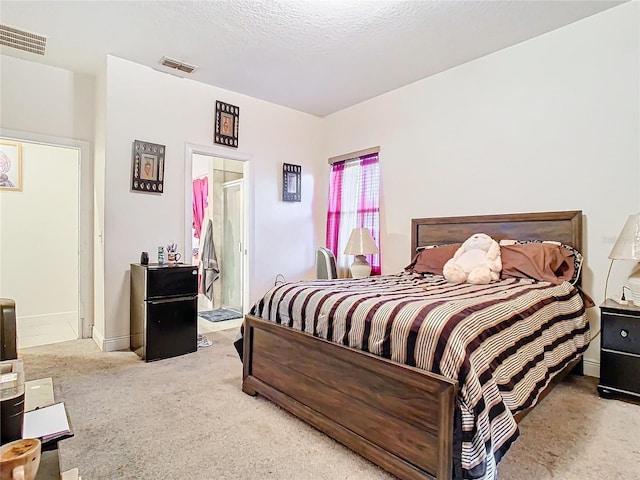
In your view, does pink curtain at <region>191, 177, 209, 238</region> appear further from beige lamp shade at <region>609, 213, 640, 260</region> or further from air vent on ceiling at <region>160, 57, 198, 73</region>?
beige lamp shade at <region>609, 213, 640, 260</region>

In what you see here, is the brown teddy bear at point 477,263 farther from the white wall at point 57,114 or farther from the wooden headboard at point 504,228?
the white wall at point 57,114

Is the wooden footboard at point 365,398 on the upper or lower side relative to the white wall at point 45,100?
lower

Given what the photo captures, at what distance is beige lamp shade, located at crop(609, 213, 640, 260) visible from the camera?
7.43 feet

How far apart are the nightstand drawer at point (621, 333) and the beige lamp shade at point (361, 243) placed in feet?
7.23

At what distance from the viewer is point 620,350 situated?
2.29 meters

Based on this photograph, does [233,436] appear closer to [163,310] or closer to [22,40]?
[163,310]

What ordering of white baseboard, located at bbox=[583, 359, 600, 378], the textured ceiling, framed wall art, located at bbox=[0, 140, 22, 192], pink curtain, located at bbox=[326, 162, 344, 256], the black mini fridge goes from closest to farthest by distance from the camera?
1. the textured ceiling
2. white baseboard, located at bbox=[583, 359, 600, 378]
3. the black mini fridge
4. framed wall art, located at bbox=[0, 140, 22, 192]
5. pink curtain, located at bbox=[326, 162, 344, 256]

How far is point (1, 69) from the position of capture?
10.7 ft

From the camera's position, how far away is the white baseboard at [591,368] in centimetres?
273

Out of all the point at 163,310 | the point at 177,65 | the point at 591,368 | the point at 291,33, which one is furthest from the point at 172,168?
the point at 591,368

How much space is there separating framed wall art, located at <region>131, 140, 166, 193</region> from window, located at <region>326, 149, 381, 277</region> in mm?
2188

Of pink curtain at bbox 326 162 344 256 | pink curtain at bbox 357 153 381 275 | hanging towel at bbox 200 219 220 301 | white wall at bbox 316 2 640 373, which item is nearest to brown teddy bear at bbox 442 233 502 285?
white wall at bbox 316 2 640 373

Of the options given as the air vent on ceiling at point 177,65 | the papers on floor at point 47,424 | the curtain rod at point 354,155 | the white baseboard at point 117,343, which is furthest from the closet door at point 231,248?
the papers on floor at point 47,424

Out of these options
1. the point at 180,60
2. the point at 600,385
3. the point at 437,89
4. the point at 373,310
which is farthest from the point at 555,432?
the point at 180,60
